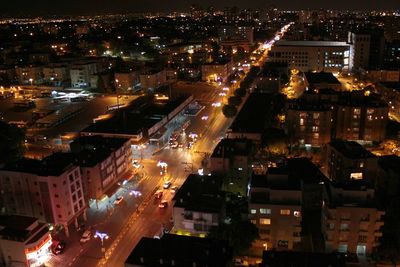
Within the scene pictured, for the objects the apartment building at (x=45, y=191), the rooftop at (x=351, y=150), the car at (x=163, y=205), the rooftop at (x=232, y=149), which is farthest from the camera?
the rooftop at (x=232, y=149)

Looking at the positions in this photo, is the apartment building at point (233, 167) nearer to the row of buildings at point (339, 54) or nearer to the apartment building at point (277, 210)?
the apartment building at point (277, 210)

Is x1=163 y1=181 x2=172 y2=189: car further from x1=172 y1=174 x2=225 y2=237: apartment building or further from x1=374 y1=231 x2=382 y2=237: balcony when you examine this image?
x1=374 y1=231 x2=382 y2=237: balcony

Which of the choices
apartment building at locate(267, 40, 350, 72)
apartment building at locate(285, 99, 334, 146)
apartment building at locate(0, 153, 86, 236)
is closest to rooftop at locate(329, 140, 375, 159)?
apartment building at locate(285, 99, 334, 146)

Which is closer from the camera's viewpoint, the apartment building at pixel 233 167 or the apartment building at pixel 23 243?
the apartment building at pixel 23 243

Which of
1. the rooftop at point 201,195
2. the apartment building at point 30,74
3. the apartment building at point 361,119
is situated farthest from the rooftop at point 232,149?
the apartment building at point 30,74

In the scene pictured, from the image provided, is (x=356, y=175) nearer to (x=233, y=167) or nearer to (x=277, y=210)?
(x=233, y=167)

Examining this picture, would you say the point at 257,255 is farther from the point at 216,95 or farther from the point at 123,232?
the point at 216,95
